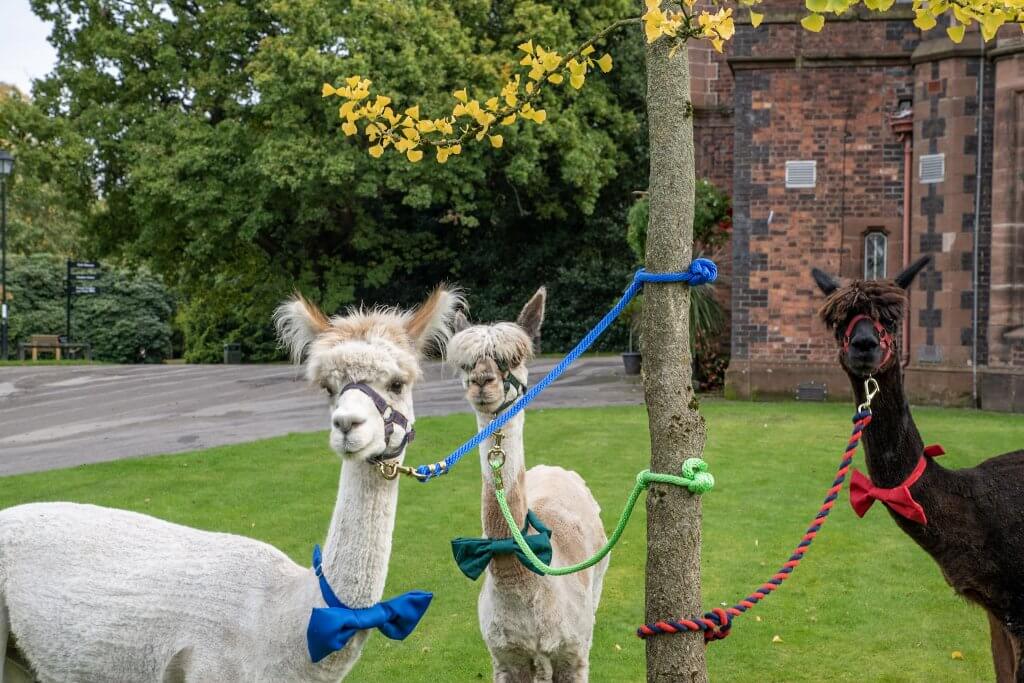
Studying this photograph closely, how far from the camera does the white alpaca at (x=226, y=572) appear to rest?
11.6ft

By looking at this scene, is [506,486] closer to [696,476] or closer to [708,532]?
[696,476]

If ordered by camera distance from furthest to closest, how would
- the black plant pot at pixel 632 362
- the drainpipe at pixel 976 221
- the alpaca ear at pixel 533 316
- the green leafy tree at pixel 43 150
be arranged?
the green leafy tree at pixel 43 150 < the black plant pot at pixel 632 362 < the drainpipe at pixel 976 221 < the alpaca ear at pixel 533 316

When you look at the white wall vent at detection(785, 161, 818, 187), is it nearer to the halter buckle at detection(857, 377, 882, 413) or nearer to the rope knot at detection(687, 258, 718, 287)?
the halter buckle at detection(857, 377, 882, 413)

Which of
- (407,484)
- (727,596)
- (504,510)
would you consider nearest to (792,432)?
(407,484)

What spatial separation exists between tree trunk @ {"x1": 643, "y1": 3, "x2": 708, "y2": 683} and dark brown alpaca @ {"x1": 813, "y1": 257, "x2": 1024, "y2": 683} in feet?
3.72

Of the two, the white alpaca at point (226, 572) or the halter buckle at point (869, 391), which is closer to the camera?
the white alpaca at point (226, 572)

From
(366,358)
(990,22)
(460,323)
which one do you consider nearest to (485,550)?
(460,323)

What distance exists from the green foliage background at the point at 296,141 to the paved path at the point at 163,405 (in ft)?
13.6

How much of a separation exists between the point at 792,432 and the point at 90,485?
936cm

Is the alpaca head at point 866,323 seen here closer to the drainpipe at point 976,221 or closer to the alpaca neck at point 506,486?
the alpaca neck at point 506,486

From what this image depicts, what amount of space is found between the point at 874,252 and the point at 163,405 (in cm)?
1351

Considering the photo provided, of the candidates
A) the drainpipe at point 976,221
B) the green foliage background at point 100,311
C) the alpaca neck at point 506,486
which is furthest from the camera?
the green foliage background at point 100,311

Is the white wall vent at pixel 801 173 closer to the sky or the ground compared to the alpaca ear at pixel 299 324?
closer to the sky

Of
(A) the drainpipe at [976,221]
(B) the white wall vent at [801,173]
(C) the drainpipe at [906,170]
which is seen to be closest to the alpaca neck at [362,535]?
(A) the drainpipe at [976,221]
